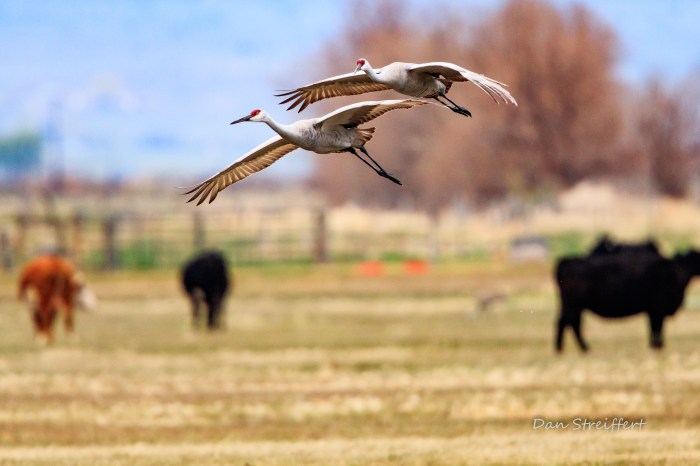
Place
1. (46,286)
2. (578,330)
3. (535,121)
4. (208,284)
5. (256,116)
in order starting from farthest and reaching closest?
(535,121) < (208,284) < (46,286) < (578,330) < (256,116)

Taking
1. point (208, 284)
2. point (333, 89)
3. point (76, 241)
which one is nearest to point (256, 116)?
point (333, 89)

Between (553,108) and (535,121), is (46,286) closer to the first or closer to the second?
(553,108)

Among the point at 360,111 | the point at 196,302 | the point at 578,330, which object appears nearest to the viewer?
the point at 360,111

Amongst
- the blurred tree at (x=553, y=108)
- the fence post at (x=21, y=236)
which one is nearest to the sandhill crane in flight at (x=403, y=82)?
the fence post at (x=21, y=236)

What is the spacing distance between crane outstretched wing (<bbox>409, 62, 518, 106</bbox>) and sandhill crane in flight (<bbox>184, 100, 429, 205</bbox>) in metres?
0.31

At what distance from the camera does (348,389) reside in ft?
92.0

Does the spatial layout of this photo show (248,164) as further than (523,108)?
No

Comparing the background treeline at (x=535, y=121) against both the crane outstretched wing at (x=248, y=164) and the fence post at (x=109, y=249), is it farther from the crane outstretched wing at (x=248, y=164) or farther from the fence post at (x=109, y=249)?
the crane outstretched wing at (x=248, y=164)

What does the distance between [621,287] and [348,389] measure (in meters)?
6.24

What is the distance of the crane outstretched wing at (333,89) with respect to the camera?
50.1 ft

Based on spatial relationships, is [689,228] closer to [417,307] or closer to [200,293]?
[417,307]

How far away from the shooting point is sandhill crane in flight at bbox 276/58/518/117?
14452 mm

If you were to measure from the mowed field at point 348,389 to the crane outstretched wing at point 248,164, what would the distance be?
5277 millimetres

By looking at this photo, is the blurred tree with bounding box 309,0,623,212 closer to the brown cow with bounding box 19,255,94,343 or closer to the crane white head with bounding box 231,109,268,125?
the brown cow with bounding box 19,255,94,343
